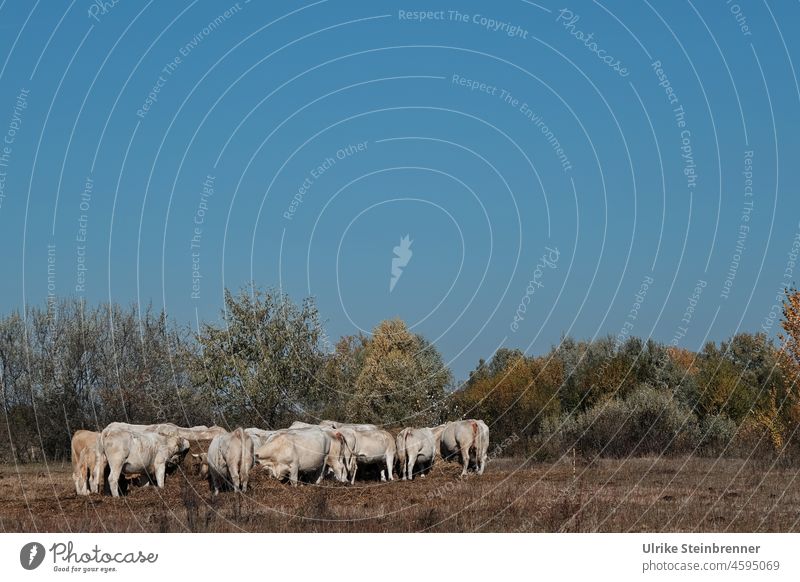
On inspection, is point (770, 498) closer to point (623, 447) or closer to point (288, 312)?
point (623, 447)

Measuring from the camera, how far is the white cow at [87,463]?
27750 mm

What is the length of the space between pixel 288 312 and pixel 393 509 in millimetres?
29185

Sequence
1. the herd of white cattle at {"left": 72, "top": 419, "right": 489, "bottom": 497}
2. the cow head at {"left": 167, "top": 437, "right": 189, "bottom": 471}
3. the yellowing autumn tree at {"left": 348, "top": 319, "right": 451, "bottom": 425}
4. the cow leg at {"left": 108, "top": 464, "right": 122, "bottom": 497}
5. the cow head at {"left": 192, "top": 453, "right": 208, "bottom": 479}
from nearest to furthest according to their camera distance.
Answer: the cow leg at {"left": 108, "top": 464, "right": 122, "bottom": 497}, the herd of white cattle at {"left": 72, "top": 419, "right": 489, "bottom": 497}, the cow head at {"left": 192, "top": 453, "right": 208, "bottom": 479}, the cow head at {"left": 167, "top": 437, "right": 189, "bottom": 471}, the yellowing autumn tree at {"left": 348, "top": 319, "right": 451, "bottom": 425}

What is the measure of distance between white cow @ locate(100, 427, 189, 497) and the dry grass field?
54 centimetres

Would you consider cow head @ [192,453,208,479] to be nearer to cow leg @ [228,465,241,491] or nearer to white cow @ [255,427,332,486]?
white cow @ [255,427,332,486]

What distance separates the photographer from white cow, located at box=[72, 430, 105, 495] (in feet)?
91.0

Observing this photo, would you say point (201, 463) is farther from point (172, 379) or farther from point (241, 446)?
point (172, 379)

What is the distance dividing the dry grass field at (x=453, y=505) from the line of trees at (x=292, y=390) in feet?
41.8

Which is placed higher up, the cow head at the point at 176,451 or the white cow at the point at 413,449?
the cow head at the point at 176,451

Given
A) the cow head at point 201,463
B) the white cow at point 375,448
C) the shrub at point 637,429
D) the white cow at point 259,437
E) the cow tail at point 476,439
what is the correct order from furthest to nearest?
the shrub at point 637,429
the cow tail at point 476,439
the white cow at point 375,448
the cow head at point 201,463
the white cow at point 259,437

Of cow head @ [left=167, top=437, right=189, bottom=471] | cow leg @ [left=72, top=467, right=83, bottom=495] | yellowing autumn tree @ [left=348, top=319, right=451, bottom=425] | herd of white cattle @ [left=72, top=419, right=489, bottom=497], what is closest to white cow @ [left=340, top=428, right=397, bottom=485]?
herd of white cattle @ [left=72, top=419, right=489, bottom=497]

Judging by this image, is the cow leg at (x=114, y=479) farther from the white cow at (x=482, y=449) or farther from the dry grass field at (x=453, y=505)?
the white cow at (x=482, y=449)

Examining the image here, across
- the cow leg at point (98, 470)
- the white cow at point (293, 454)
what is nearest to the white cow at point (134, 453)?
the cow leg at point (98, 470)

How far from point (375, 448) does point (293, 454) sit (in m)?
4.47
